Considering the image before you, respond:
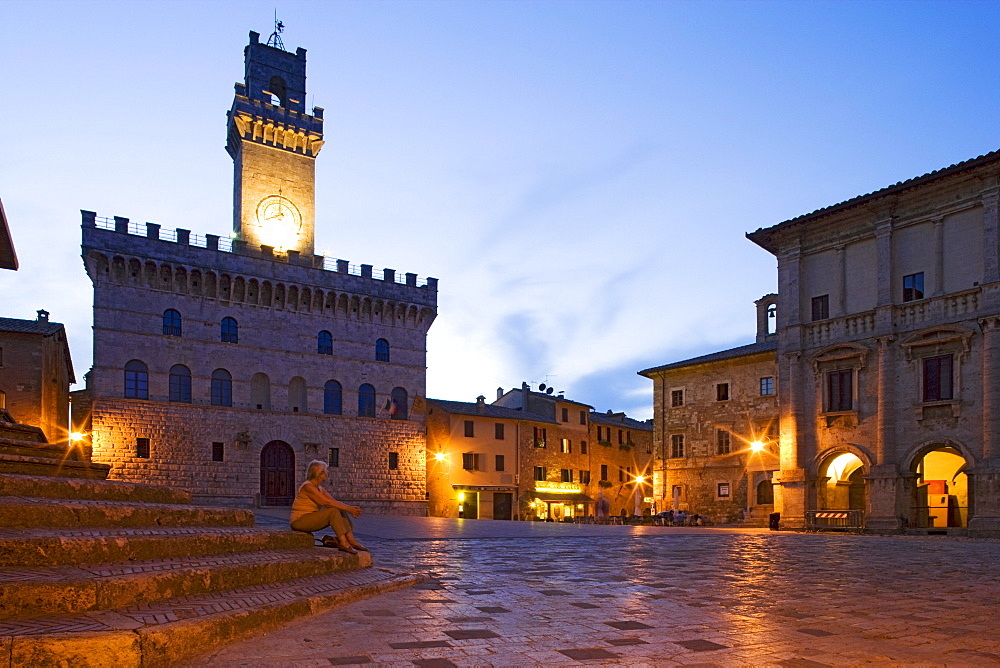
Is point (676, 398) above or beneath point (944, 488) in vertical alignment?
above

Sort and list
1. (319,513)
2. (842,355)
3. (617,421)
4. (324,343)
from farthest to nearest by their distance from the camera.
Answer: (617,421) < (324,343) < (842,355) < (319,513)

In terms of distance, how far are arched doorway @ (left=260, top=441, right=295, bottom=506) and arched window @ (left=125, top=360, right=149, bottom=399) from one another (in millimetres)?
6877

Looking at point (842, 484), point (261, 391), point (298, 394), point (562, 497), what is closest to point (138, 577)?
point (842, 484)

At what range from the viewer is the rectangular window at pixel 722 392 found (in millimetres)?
41344

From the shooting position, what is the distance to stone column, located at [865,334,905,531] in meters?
27.2

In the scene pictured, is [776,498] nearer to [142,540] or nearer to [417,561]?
[417,561]

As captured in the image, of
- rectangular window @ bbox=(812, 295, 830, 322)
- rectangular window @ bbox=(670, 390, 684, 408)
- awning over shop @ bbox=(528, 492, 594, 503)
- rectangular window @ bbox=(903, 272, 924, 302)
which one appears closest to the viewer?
rectangular window @ bbox=(903, 272, 924, 302)

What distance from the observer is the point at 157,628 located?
4848 millimetres

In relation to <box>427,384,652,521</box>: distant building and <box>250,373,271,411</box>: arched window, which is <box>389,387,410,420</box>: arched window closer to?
<box>427,384,652,521</box>: distant building

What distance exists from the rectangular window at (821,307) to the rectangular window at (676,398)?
13.7 m

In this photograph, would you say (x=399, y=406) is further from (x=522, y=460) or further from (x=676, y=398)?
(x=676, y=398)

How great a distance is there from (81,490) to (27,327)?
3265 centimetres

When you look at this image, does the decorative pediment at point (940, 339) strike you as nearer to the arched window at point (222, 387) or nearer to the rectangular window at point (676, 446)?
the rectangular window at point (676, 446)

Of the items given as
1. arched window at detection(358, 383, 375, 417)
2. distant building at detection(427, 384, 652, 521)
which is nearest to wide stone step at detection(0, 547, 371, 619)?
arched window at detection(358, 383, 375, 417)
